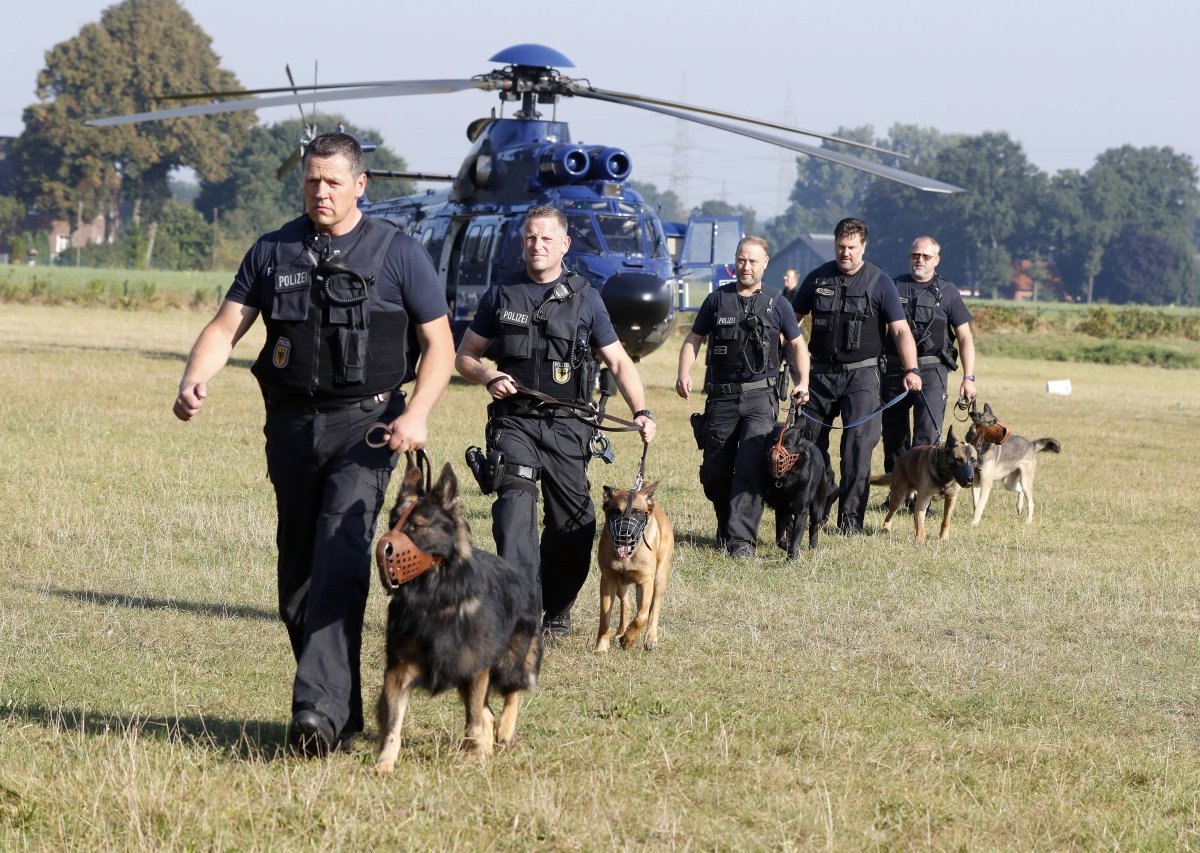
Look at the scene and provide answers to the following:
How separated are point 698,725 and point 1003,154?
11608 centimetres

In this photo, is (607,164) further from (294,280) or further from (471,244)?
(294,280)

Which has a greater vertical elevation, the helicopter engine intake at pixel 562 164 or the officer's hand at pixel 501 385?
the helicopter engine intake at pixel 562 164

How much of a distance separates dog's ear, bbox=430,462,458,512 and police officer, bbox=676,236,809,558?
4904mm

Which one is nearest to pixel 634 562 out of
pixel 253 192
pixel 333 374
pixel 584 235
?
pixel 333 374

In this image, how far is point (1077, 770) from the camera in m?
5.38

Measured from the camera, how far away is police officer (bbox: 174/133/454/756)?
4930mm

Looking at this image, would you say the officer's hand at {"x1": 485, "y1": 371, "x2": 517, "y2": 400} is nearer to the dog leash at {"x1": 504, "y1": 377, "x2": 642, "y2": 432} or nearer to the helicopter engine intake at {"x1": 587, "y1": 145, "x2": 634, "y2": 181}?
the dog leash at {"x1": 504, "y1": 377, "x2": 642, "y2": 432}

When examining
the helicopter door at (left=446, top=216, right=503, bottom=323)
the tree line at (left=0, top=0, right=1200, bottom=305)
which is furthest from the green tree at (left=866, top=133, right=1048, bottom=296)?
the helicopter door at (left=446, top=216, right=503, bottom=323)

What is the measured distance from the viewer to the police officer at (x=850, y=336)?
1072 cm

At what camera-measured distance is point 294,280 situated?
4961 mm

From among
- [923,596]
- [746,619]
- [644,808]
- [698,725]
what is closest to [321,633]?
[644,808]

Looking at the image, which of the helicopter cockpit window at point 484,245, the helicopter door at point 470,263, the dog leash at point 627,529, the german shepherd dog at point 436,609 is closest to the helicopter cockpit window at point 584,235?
the helicopter door at point 470,263

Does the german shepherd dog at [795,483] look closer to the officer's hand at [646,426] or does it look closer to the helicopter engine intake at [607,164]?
the officer's hand at [646,426]

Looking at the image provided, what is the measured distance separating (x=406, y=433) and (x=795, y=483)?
5.33 m
